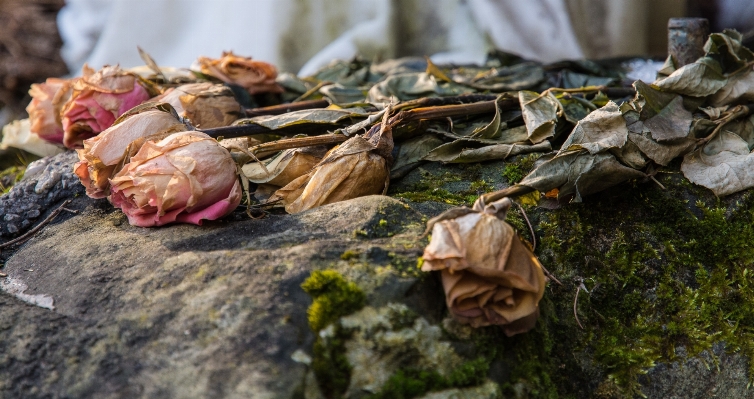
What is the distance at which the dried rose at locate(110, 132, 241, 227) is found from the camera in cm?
130

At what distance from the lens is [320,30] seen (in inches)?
153

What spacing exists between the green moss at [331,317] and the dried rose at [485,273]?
0.47 feet

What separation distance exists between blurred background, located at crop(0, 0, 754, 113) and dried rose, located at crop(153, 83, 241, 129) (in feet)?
5.31

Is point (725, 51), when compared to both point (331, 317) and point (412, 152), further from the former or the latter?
point (331, 317)

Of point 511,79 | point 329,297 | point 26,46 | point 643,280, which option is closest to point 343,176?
point 329,297

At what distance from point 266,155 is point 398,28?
2.39m

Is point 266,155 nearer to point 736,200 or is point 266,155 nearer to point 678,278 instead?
point 678,278

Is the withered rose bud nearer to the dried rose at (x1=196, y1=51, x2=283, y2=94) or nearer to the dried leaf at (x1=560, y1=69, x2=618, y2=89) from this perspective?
the dried rose at (x1=196, y1=51, x2=283, y2=94)

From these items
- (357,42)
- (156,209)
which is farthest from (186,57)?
(156,209)

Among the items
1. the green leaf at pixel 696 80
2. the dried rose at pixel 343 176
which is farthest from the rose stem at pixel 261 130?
the green leaf at pixel 696 80

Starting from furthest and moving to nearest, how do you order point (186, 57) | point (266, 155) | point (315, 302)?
point (186, 57), point (266, 155), point (315, 302)

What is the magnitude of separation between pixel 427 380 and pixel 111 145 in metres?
0.92

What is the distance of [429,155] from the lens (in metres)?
1.68

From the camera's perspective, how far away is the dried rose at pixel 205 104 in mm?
1852
